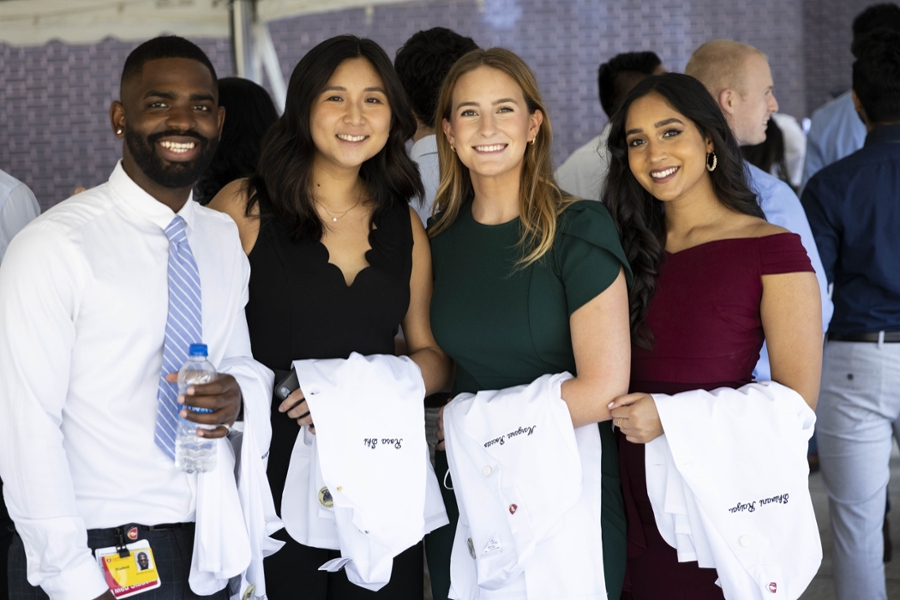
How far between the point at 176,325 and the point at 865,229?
8.76 ft

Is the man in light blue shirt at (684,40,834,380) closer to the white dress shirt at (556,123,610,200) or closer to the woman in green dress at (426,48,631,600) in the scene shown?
the white dress shirt at (556,123,610,200)

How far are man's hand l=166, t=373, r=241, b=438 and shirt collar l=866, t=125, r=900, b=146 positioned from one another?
2.74 metres

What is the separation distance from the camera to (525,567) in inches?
92.6

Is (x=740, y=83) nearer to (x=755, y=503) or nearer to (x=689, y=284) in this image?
(x=689, y=284)

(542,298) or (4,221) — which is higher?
(4,221)

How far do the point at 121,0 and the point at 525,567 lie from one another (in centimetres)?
417

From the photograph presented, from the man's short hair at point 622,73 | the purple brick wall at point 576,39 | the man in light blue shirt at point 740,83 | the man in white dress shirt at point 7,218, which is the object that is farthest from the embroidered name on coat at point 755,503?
the purple brick wall at point 576,39

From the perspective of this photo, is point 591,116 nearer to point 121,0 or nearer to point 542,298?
point 121,0

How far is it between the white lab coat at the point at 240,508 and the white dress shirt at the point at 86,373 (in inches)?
2.1

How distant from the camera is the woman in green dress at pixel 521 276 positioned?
2.38 meters

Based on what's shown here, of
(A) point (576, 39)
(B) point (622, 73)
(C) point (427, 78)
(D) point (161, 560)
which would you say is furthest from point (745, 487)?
(A) point (576, 39)

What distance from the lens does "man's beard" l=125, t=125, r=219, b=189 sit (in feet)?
6.70

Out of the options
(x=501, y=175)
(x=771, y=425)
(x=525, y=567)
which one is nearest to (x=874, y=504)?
(x=771, y=425)

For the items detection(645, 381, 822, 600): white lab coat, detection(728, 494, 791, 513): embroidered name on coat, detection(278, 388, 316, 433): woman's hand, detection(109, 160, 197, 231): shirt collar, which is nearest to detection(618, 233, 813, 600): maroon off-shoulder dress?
detection(645, 381, 822, 600): white lab coat
